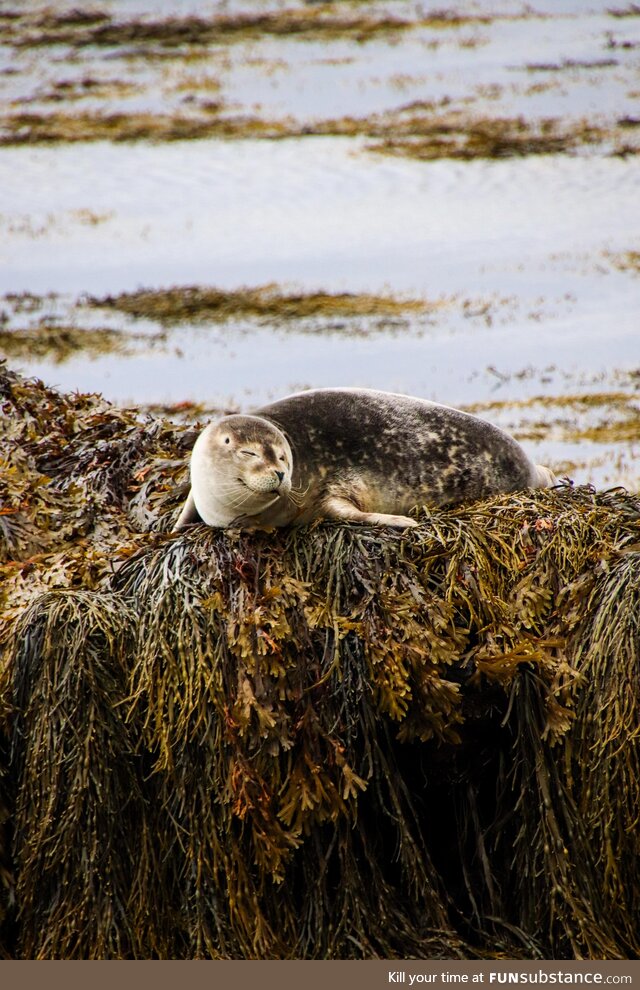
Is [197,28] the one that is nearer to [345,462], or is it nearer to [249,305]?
[249,305]

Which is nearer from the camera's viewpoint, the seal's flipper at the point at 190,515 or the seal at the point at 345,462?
the seal at the point at 345,462

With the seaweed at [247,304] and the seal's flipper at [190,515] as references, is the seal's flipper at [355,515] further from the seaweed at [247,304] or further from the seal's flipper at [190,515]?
the seaweed at [247,304]

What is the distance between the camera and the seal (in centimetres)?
394

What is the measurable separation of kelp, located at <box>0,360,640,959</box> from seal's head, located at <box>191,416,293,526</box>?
0.14 meters

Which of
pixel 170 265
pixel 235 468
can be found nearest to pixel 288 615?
pixel 235 468

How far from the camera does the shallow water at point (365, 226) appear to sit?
1043 cm

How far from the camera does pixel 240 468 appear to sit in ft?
12.7

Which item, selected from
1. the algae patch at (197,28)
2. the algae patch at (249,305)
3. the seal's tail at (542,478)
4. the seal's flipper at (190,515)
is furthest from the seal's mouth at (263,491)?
the algae patch at (197,28)

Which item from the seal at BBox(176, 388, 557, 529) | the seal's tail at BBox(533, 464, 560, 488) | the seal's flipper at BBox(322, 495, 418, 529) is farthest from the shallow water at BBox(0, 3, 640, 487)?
the seal's flipper at BBox(322, 495, 418, 529)

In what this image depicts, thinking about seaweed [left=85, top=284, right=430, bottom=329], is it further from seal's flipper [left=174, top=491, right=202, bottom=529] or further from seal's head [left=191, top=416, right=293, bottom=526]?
seal's head [left=191, top=416, right=293, bottom=526]

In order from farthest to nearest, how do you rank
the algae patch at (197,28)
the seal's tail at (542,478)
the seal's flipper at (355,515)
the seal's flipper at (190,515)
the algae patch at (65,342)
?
the algae patch at (197,28), the algae patch at (65,342), the seal's tail at (542,478), the seal's flipper at (190,515), the seal's flipper at (355,515)

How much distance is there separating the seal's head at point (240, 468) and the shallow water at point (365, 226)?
378 centimetres

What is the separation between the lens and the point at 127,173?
1608 centimetres
